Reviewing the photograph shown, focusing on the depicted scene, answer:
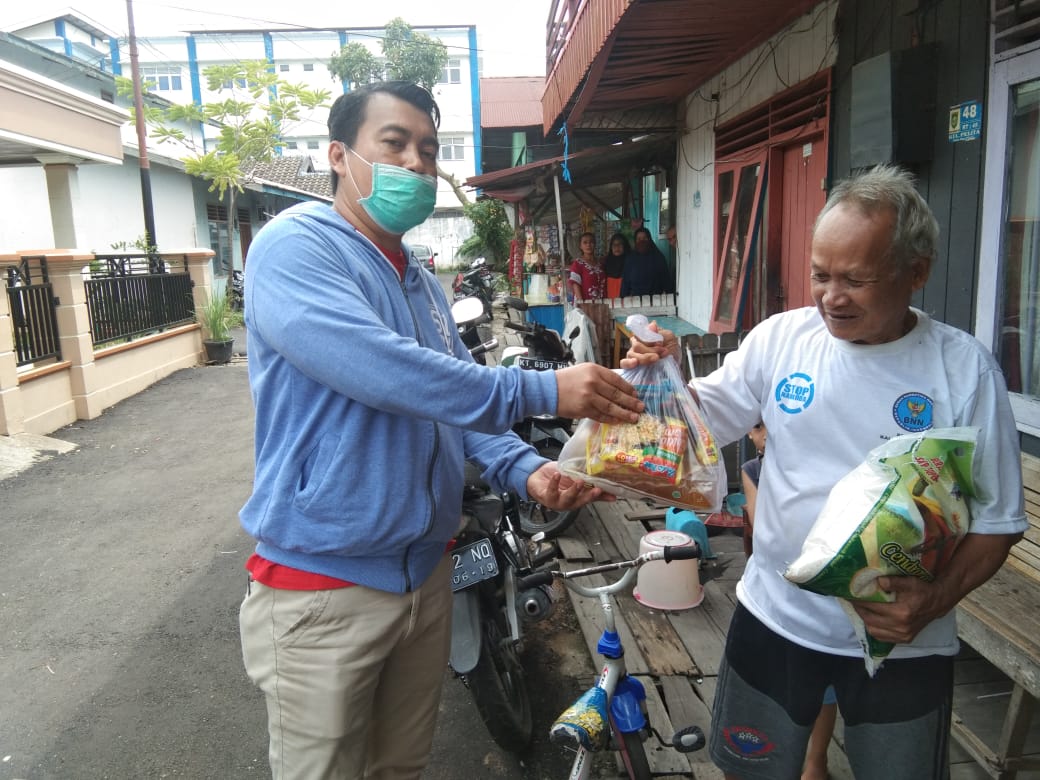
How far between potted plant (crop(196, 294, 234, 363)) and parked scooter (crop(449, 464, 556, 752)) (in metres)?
10.0

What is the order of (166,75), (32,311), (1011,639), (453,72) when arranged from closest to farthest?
(1011,639), (32,311), (453,72), (166,75)

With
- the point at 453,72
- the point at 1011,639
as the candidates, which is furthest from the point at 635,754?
the point at 453,72

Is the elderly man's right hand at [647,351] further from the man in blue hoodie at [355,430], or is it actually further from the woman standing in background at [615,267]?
the woman standing in background at [615,267]

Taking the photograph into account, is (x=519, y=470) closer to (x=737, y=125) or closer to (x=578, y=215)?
(x=737, y=125)

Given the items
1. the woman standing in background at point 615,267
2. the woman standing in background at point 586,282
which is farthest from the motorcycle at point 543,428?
the woman standing in background at point 615,267

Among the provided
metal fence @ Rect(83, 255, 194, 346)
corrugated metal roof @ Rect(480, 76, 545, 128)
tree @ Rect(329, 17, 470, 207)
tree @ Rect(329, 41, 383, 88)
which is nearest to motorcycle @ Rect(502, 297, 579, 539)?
metal fence @ Rect(83, 255, 194, 346)

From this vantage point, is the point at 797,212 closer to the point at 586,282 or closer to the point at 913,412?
the point at 586,282

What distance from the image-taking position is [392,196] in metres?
1.74

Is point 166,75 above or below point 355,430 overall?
above

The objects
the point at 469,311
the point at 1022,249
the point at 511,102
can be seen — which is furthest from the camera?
the point at 511,102

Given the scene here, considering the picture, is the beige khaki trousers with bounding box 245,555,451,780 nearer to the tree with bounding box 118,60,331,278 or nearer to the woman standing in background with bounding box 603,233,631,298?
the woman standing in background with bounding box 603,233,631,298

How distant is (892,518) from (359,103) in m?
1.46

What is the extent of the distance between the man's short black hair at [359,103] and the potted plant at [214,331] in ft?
35.9

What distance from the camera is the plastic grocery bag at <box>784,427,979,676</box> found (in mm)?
1293
